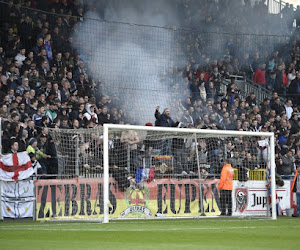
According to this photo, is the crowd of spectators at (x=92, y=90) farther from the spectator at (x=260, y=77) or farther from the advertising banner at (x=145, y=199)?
the advertising banner at (x=145, y=199)

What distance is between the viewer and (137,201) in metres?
16.3

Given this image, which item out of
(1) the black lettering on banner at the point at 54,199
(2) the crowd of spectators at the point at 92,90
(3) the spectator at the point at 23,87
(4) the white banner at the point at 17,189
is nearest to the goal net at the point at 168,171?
(2) the crowd of spectators at the point at 92,90

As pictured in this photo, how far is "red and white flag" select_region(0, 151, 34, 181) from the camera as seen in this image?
52.4 feet

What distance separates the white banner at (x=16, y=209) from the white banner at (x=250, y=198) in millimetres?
5032

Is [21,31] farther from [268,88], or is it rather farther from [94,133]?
[268,88]

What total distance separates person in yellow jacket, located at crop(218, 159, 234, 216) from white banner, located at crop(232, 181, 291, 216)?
4.9 inches

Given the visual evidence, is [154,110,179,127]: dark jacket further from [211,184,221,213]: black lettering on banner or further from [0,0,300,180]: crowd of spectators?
[211,184,221,213]: black lettering on banner

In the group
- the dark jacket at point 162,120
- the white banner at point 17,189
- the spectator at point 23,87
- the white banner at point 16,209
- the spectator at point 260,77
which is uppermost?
the spectator at point 260,77

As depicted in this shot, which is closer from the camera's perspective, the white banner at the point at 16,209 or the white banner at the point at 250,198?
the white banner at the point at 16,209

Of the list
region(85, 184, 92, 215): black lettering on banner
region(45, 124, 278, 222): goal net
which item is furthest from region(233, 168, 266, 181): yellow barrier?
region(85, 184, 92, 215): black lettering on banner

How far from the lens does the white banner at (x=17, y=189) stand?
16.1 meters

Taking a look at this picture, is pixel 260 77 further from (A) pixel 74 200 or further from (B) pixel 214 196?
(A) pixel 74 200

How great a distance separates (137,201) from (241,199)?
9.94ft

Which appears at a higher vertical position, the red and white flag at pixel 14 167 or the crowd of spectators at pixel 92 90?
the crowd of spectators at pixel 92 90
